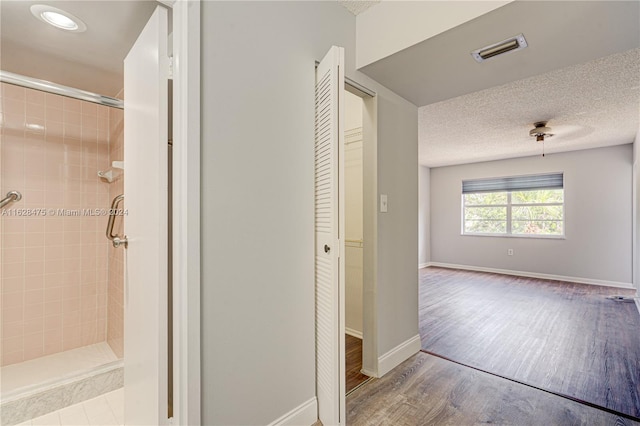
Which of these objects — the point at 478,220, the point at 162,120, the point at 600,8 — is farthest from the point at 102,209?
the point at 478,220

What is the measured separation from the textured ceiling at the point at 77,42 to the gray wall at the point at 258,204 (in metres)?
0.60

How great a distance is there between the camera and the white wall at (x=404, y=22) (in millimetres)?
1571

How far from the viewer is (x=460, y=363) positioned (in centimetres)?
240

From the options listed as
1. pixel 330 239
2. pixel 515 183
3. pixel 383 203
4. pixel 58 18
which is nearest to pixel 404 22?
pixel 383 203

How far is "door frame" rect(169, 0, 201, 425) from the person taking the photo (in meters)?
1.19

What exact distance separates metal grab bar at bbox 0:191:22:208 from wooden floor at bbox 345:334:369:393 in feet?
9.16

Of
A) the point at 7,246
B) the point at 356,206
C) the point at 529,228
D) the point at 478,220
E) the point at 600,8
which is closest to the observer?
the point at 600,8

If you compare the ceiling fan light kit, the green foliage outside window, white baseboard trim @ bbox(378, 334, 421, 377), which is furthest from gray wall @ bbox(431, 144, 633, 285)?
white baseboard trim @ bbox(378, 334, 421, 377)

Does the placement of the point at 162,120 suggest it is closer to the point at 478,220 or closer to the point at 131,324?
the point at 131,324

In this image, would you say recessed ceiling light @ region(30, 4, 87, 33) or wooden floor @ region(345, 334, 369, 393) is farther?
wooden floor @ region(345, 334, 369, 393)

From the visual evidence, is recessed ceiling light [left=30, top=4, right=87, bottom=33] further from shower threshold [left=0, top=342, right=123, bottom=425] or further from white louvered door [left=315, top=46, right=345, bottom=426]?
shower threshold [left=0, top=342, right=123, bottom=425]

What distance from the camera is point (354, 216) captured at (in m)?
3.06

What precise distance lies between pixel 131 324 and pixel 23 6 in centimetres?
166

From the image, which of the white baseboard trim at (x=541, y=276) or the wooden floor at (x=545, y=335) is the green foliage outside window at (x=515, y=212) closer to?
the white baseboard trim at (x=541, y=276)
